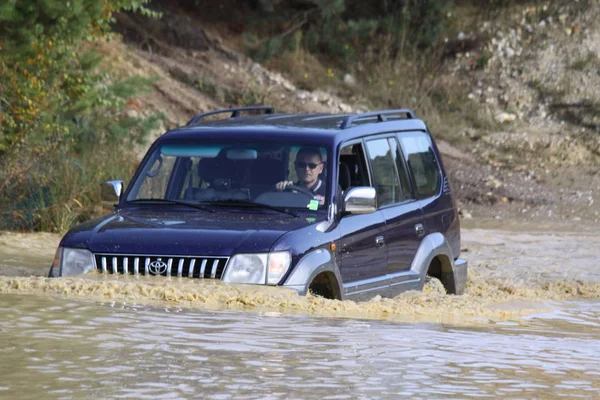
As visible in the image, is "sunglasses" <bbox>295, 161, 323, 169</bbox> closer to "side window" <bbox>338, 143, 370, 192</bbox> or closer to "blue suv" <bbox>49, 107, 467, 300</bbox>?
"blue suv" <bbox>49, 107, 467, 300</bbox>

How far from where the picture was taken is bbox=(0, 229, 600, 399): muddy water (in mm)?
5543

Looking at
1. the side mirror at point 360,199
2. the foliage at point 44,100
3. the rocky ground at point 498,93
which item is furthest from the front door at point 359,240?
the rocky ground at point 498,93

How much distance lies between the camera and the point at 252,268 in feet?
24.1

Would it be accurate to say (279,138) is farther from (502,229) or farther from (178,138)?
(502,229)

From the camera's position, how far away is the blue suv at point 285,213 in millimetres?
7453

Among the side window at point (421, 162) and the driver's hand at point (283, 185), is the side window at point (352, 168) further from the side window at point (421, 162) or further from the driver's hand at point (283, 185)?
the side window at point (421, 162)

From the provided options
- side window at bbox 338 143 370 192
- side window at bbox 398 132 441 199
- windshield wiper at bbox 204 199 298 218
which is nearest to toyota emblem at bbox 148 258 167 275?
windshield wiper at bbox 204 199 298 218

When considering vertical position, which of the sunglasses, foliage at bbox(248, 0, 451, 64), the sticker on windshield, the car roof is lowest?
the sticker on windshield

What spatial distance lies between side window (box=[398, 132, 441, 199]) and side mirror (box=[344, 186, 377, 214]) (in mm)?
1383

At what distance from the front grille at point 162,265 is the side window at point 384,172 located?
1.77 metres

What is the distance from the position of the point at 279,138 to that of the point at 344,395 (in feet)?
11.2

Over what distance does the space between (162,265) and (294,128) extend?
1.71 meters

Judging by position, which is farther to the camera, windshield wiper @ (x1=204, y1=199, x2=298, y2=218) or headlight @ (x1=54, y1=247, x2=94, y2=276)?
windshield wiper @ (x1=204, y1=199, x2=298, y2=218)

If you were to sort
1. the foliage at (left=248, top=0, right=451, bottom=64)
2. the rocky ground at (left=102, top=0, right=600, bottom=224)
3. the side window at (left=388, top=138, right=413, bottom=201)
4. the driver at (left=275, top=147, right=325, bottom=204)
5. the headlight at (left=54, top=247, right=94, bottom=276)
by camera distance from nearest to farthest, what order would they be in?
the headlight at (left=54, top=247, right=94, bottom=276) < the driver at (left=275, top=147, right=325, bottom=204) < the side window at (left=388, top=138, right=413, bottom=201) < the rocky ground at (left=102, top=0, right=600, bottom=224) < the foliage at (left=248, top=0, right=451, bottom=64)
